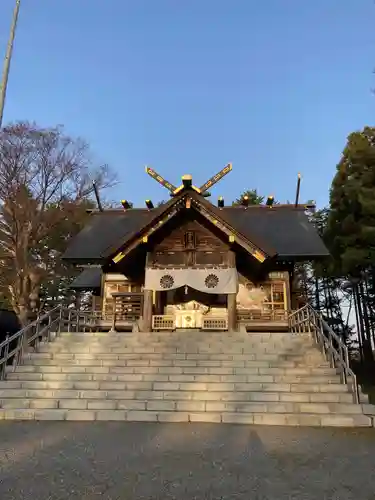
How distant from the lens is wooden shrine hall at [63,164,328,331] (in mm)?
13977

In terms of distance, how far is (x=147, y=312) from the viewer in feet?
45.1

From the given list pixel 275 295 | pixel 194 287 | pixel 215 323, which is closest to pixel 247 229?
pixel 275 295

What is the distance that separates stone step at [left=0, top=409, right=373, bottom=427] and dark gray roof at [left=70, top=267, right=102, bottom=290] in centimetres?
1411

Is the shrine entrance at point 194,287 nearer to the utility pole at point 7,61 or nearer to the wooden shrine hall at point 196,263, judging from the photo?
the wooden shrine hall at point 196,263

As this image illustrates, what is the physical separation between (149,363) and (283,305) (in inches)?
318

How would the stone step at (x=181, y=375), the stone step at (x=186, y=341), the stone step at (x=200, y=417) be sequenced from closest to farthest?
the stone step at (x=200, y=417) < the stone step at (x=181, y=375) < the stone step at (x=186, y=341)

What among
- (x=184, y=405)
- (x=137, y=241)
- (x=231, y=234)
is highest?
(x=231, y=234)

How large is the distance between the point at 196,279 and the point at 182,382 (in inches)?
230

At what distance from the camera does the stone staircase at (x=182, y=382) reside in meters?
7.29

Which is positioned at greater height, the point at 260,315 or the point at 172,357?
the point at 260,315

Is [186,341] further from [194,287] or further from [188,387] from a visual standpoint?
[194,287]

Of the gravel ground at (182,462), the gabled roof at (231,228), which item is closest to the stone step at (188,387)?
the gravel ground at (182,462)

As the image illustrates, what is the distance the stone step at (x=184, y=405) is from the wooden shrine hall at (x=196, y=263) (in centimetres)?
572

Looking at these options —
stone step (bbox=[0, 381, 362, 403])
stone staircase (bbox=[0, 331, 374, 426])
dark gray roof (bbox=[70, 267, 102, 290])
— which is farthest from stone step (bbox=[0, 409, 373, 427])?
dark gray roof (bbox=[70, 267, 102, 290])
